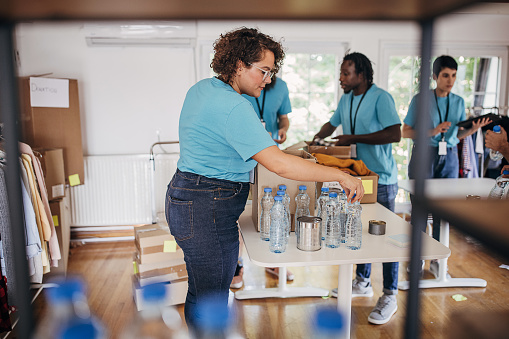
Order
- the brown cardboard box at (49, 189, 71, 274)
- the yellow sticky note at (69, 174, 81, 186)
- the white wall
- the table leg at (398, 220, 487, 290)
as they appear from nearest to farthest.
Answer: the table leg at (398, 220, 487, 290)
the brown cardboard box at (49, 189, 71, 274)
the yellow sticky note at (69, 174, 81, 186)
the white wall

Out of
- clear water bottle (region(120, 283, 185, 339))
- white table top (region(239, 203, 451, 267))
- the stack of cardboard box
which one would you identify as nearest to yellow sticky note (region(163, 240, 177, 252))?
the stack of cardboard box

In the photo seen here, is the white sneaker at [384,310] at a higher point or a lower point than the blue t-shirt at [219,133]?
lower

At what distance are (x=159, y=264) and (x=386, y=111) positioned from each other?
1.81m

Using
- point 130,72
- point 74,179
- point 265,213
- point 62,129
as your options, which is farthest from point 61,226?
point 265,213

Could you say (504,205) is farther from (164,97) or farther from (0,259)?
(164,97)

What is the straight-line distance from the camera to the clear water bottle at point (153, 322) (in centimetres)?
56

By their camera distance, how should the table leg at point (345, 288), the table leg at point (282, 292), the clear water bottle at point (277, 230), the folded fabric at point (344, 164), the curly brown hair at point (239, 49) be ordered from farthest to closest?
the table leg at point (282, 292), the folded fabric at point (344, 164), the table leg at point (345, 288), the clear water bottle at point (277, 230), the curly brown hair at point (239, 49)

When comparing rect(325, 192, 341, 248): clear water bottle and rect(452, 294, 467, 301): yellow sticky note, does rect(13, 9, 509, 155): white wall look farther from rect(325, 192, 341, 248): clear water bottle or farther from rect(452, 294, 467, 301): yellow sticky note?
rect(325, 192, 341, 248): clear water bottle

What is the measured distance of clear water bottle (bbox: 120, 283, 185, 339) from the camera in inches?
22.1

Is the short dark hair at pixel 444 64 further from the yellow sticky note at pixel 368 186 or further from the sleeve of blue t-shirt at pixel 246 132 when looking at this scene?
the sleeve of blue t-shirt at pixel 246 132

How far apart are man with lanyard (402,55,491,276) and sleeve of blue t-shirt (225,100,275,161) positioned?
2.06 metres

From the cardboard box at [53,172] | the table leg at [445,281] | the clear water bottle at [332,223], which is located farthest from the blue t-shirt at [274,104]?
the cardboard box at [53,172]

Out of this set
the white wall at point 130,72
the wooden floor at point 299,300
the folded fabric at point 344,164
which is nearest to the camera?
the folded fabric at point 344,164

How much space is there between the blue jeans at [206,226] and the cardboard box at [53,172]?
192 cm
